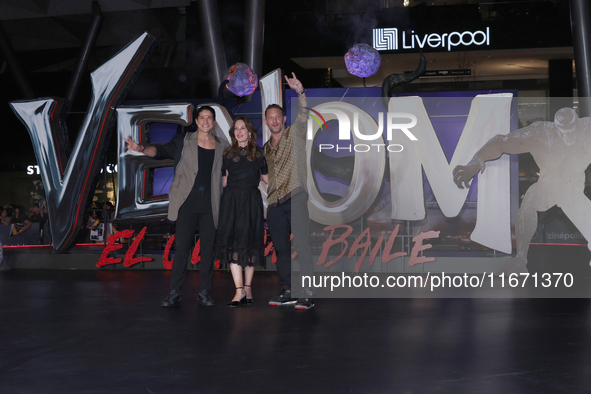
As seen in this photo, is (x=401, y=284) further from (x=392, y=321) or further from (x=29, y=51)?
(x=29, y=51)

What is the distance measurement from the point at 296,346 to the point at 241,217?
5.08ft

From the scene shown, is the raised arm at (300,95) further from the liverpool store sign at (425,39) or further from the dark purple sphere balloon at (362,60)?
the liverpool store sign at (425,39)

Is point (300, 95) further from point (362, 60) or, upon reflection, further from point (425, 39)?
point (425, 39)

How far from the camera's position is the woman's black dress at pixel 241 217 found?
14.6 feet

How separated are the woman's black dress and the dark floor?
0.43m

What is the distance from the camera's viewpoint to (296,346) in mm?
3127

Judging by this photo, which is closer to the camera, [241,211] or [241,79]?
[241,211]

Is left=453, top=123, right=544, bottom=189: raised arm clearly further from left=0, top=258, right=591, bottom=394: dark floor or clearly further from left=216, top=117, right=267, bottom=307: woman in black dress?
left=216, top=117, right=267, bottom=307: woman in black dress

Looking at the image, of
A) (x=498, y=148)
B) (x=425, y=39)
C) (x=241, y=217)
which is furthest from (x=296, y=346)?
(x=425, y=39)

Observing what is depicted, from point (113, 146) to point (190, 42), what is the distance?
15.6 feet

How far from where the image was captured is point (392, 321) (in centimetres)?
381

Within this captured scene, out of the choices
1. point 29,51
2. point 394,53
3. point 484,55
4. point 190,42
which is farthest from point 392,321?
point 29,51

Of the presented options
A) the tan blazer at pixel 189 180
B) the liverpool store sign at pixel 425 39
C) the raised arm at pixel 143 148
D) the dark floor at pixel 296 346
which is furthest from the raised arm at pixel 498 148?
the liverpool store sign at pixel 425 39

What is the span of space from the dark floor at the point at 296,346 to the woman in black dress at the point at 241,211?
0.37 meters
